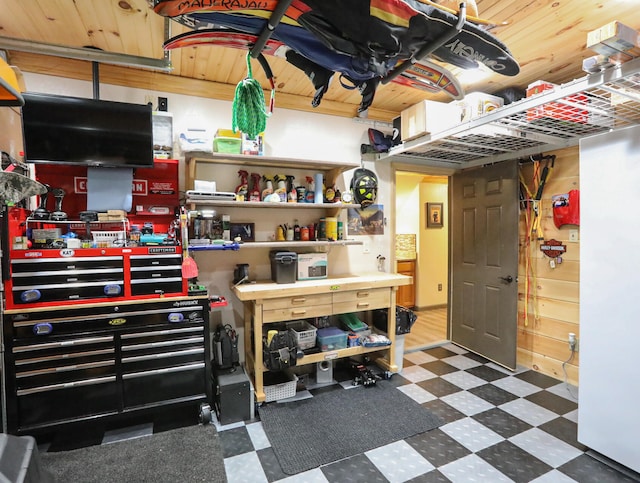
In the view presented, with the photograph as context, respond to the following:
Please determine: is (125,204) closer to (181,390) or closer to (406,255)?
(181,390)

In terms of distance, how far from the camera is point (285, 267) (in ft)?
9.11

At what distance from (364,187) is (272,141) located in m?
0.99

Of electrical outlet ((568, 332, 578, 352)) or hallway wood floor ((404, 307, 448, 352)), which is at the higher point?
electrical outlet ((568, 332, 578, 352))

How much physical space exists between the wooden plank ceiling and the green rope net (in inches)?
34.0

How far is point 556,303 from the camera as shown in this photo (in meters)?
3.00

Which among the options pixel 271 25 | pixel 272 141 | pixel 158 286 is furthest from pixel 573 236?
pixel 158 286

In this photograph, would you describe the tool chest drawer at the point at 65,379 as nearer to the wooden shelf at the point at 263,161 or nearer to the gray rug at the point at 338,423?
the gray rug at the point at 338,423

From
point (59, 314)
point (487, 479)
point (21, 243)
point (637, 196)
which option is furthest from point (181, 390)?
point (637, 196)

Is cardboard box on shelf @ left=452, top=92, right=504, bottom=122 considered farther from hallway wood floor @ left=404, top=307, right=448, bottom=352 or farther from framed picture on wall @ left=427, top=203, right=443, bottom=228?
framed picture on wall @ left=427, top=203, right=443, bottom=228

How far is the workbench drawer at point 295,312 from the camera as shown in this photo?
2.60 m

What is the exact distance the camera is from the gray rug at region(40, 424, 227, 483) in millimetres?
1837

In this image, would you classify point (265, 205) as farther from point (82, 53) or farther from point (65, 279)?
point (82, 53)

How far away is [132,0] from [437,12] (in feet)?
5.35

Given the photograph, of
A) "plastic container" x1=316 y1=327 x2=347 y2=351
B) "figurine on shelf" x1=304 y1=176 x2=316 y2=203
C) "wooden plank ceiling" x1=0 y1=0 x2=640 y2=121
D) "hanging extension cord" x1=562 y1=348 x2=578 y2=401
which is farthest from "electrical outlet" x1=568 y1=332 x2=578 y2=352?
"figurine on shelf" x1=304 y1=176 x2=316 y2=203
